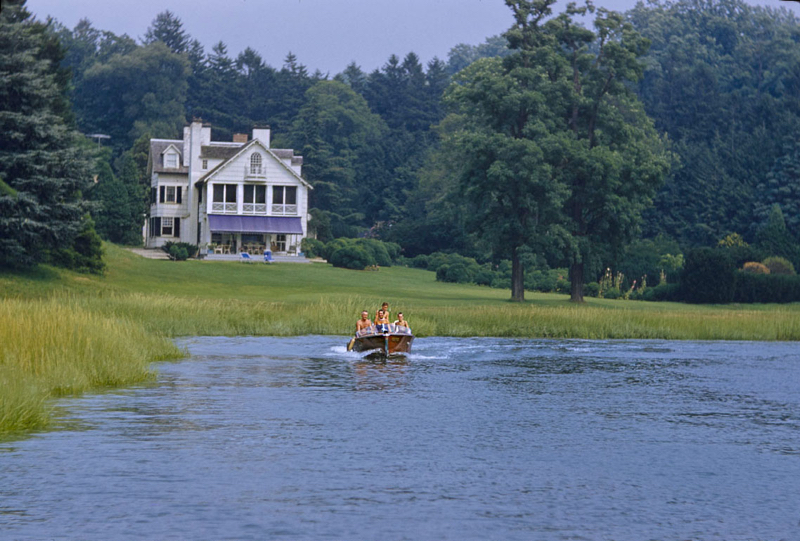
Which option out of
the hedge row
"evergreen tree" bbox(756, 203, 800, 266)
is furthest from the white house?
"evergreen tree" bbox(756, 203, 800, 266)

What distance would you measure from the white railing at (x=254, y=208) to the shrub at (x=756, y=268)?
36.7 meters

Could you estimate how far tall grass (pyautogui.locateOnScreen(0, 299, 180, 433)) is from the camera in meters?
22.8

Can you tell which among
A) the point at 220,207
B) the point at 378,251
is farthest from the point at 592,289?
the point at 220,207

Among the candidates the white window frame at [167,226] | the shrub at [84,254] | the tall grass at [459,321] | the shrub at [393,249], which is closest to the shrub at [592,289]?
the shrub at [393,249]

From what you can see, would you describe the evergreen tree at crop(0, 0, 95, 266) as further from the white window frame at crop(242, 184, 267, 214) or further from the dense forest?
the white window frame at crop(242, 184, 267, 214)

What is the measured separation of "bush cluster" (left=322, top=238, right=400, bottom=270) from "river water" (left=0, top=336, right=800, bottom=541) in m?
50.4

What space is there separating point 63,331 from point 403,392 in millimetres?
7744

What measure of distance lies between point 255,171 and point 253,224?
178 inches

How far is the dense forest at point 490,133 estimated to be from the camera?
5912 cm

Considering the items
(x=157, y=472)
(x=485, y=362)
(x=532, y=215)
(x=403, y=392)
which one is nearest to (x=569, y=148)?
(x=532, y=215)

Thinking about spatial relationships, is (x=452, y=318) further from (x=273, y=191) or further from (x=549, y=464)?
(x=273, y=191)

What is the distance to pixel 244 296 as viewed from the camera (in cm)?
5881

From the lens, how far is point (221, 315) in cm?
4206

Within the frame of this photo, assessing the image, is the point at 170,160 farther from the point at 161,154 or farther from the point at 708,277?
the point at 708,277
